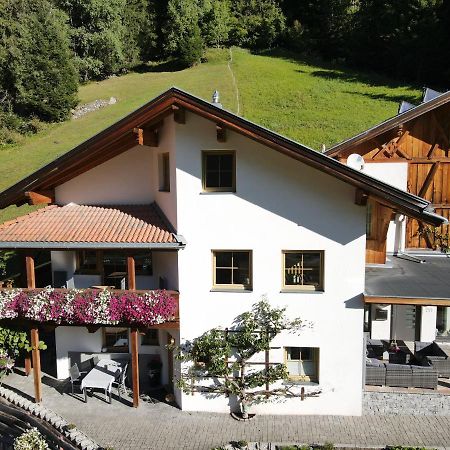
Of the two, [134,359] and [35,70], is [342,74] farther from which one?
[134,359]

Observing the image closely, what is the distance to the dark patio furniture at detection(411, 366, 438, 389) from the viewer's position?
13742 mm

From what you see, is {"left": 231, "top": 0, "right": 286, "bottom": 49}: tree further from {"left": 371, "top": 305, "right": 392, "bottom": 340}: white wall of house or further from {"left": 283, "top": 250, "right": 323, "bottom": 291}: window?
{"left": 283, "top": 250, "right": 323, "bottom": 291}: window

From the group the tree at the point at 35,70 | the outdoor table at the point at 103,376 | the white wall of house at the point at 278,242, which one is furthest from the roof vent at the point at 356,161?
the tree at the point at 35,70

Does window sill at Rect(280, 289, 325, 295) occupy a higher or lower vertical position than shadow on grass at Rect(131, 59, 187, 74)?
lower

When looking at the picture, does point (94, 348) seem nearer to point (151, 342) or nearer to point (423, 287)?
point (151, 342)

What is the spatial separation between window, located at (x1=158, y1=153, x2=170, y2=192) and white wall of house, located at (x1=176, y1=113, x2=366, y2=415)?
1376mm

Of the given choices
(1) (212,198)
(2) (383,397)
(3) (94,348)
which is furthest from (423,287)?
(3) (94,348)

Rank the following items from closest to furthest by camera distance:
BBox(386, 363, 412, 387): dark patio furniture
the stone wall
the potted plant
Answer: the stone wall < BBox(386, 363, 412, 387): dark patio furniture < the potted plant

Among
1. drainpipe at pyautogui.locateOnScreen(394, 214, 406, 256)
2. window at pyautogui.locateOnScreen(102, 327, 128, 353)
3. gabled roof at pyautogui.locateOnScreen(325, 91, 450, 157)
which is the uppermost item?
gabled roof at pyautogui.locateOnScreen(325, 91, 450, 157)

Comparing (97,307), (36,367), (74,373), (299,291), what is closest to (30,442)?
(36,367)

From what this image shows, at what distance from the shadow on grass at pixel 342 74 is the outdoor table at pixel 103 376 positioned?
47.4 meters

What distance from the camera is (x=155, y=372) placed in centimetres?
1488

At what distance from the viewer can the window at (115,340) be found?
1551 centimetres

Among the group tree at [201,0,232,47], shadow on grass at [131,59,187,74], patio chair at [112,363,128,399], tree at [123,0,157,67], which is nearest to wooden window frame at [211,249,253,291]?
patio chair at [112,363,128,399]
